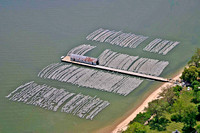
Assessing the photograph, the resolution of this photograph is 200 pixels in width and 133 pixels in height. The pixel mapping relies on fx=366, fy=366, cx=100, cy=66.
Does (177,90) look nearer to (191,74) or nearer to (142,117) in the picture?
(191,74)

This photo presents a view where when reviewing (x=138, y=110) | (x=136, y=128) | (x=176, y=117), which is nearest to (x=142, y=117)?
(x=138, y=110)

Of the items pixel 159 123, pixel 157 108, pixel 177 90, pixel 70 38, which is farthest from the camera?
pixel 70 38

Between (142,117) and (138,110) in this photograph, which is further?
(138,110)

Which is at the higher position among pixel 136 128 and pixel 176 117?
pixel 176 117

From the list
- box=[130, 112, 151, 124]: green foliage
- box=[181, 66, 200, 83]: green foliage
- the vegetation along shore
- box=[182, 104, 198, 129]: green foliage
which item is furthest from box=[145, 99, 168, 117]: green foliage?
box=[181, 66, 200, 83]: green foliage

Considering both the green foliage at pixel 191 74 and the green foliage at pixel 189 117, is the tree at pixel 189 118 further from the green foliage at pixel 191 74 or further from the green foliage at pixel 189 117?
the green foliage at pixel 191 74

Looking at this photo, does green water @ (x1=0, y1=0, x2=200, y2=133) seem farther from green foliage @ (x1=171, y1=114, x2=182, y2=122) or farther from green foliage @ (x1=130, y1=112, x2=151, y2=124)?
green foliage @ (x1=171, y1=114, x2=182, y2=122)
